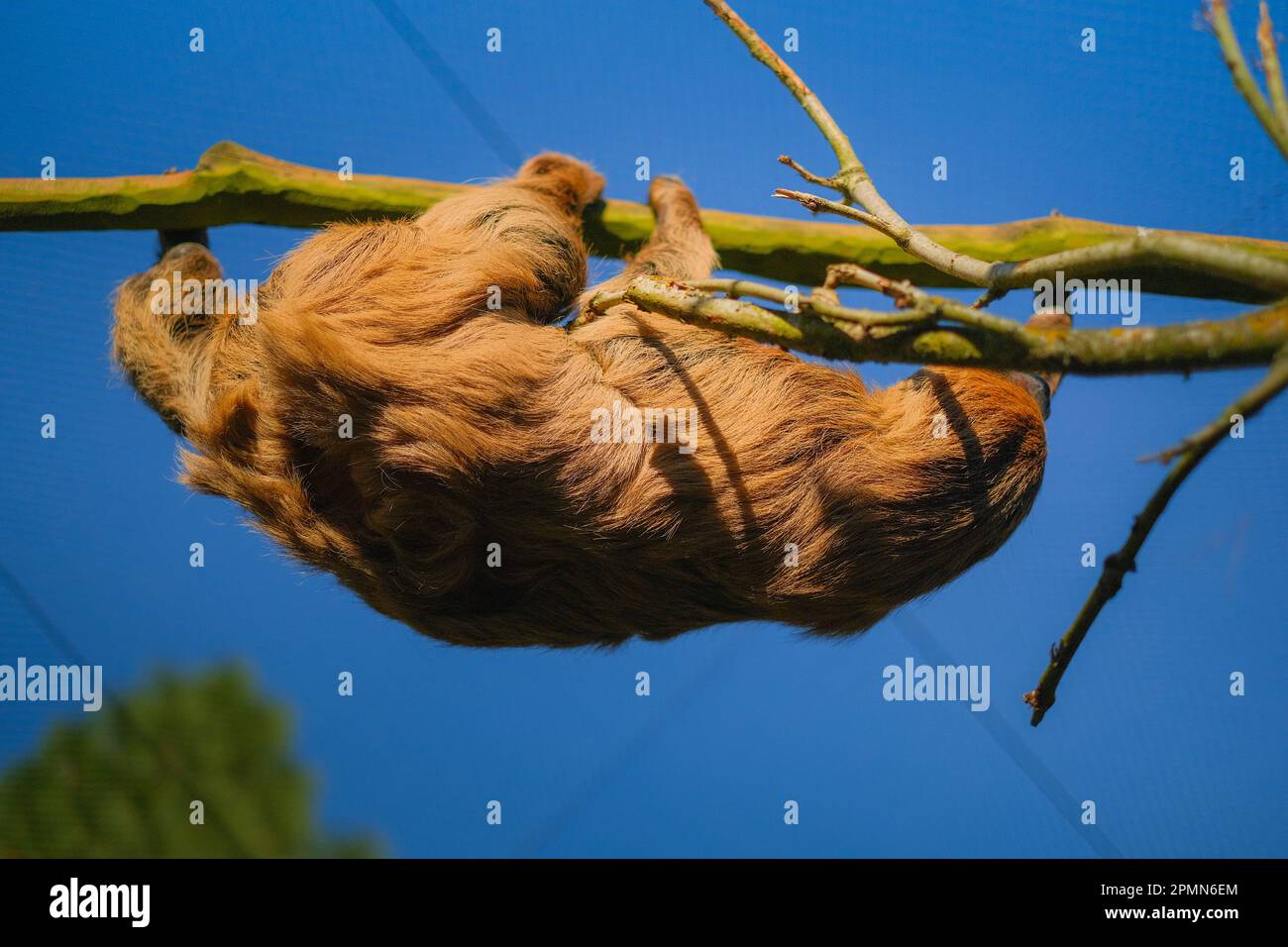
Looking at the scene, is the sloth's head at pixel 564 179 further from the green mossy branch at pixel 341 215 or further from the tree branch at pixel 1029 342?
the tree branch at pixel 1029 342

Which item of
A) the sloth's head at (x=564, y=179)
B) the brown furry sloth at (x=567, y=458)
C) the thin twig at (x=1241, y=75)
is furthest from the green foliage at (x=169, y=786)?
the thin twig at (x=1241, y=75)

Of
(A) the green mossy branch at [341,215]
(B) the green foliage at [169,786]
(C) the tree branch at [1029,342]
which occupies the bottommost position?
(B) the green foliage at [169,786]

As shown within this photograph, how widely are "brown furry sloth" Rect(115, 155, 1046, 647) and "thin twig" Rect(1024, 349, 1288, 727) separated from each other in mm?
1111

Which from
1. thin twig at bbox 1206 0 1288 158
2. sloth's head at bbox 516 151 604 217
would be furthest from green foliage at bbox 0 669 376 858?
thin twig at bbox 1206 0 1288 158

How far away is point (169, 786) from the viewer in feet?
21.4

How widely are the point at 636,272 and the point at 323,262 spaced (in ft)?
5.11

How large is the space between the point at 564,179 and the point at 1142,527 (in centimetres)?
383

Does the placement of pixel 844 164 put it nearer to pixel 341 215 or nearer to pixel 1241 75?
pixel 1241 75

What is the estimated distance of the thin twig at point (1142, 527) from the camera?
244 centimetres

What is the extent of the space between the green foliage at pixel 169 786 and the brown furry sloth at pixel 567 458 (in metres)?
1.90

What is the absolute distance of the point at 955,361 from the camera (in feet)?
10.00

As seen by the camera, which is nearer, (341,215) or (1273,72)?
(1273,72)

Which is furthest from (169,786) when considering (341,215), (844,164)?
(844,164)

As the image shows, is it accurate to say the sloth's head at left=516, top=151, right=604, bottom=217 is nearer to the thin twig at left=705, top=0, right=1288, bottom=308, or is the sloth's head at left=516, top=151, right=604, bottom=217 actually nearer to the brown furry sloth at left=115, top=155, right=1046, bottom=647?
the brown furry sloth at left=115, top=155, right=1046, bottom=647
